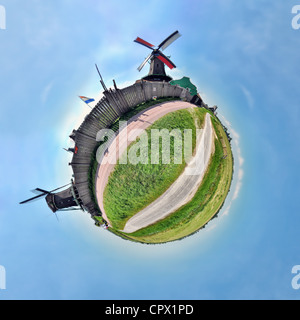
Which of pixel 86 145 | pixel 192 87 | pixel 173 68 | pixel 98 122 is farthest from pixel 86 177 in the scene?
pixel 173 68

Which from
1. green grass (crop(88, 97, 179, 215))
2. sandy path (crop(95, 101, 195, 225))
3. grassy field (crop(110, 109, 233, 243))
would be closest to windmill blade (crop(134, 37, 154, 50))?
green grass (crop(88, 97, 179, 215))

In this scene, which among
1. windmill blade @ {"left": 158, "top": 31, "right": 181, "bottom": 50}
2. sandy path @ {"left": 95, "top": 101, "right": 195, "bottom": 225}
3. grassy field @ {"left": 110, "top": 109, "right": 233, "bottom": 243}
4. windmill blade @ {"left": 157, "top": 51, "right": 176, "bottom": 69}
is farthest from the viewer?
windmill blade @ {"left": 157, "top": 51, "right": 176, "bottom": 69}

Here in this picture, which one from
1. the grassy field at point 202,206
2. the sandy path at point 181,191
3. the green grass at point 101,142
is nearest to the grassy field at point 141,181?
the sandy path at point 181,191

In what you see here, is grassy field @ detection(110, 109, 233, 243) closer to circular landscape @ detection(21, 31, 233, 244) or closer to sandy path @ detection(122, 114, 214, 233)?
circular landscape @ detection(21, 31, 233, 244)

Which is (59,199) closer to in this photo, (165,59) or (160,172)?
(160,172)

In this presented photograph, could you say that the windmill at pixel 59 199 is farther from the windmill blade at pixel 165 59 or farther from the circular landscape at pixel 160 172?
the windmill blade at pixel 165 59
